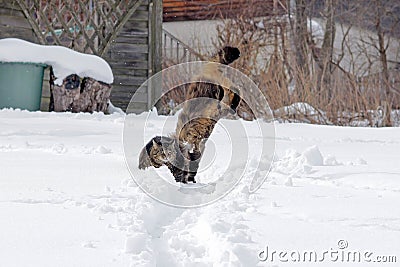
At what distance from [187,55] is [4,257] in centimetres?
1026

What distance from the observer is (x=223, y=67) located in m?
2.46

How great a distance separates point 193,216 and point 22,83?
4942 millimetres

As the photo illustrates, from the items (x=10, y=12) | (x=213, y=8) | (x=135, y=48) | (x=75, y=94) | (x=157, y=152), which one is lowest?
(x=157, y=152)

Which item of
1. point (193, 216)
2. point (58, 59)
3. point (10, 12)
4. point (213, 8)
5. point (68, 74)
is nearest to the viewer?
point (193, 216)

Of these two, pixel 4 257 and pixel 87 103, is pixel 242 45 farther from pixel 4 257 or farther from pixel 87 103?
pixel 4 257

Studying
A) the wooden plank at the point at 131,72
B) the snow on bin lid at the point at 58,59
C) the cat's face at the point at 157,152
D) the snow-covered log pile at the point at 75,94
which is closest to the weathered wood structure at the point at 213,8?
the wooden plank at the point at 131,72

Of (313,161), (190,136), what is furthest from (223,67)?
(313,161)

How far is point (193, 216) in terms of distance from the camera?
83.0 inches

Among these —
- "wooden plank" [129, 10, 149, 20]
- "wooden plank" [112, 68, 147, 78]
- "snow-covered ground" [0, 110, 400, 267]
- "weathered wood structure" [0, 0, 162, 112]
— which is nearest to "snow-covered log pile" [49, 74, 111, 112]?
"weathered wood structure" [0, 0, 162, 112]

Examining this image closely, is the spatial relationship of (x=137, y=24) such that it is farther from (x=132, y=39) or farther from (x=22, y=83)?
(x=22, y=83)

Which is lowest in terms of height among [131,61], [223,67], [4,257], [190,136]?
[4,257]

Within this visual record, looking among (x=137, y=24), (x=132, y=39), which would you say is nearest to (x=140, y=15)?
(x=137, y=24)

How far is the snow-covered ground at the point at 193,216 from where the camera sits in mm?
1561

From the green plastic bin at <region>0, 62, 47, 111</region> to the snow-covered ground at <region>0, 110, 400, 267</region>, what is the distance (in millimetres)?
3004
